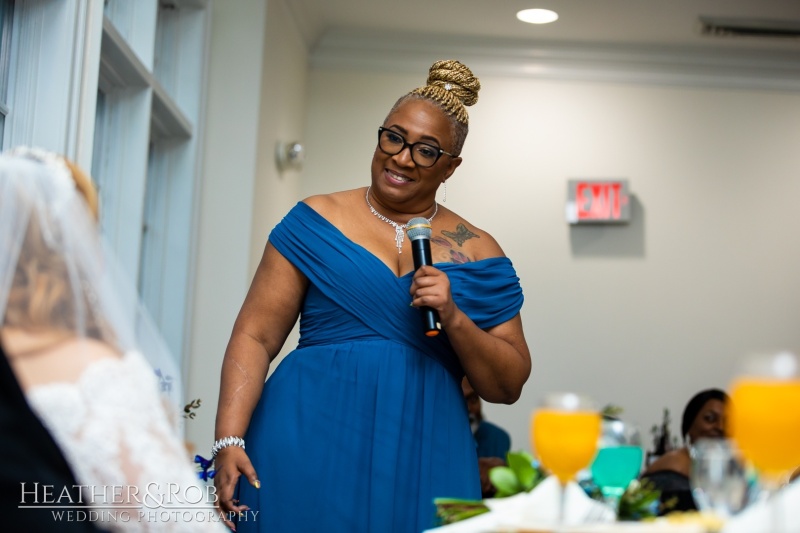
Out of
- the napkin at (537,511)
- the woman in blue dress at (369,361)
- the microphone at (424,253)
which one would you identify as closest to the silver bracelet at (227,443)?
the woman in blue dress at (369,361)

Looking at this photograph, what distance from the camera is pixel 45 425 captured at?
1282 millimetres

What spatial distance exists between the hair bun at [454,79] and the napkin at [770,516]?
5.31 ft

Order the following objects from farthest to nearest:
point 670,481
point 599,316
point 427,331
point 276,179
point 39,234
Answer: point 599,316, point 276,179, point 670,481, point 427,331, point 39,234

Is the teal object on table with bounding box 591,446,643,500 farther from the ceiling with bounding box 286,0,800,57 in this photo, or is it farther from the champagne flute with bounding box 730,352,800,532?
the ceiling with bounding box 286,0,800,57

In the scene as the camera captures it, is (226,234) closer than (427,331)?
No

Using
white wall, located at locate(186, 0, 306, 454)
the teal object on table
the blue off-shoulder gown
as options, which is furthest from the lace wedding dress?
white wall, located at locate(186, 0, 306, 454)

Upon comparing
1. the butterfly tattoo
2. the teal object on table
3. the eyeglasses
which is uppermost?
the eyeglasses

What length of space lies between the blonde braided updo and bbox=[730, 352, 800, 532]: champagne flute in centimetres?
144

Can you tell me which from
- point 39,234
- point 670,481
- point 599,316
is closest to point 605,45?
point 599,316

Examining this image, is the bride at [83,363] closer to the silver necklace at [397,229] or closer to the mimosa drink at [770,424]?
the mimosa drink at [770,424]

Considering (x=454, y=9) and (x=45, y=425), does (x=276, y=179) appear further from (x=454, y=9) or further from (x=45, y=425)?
(x=45, y=425)

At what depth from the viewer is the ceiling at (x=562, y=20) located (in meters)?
5.66

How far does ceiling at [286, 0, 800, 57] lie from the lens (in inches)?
223

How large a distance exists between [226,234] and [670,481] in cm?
221
